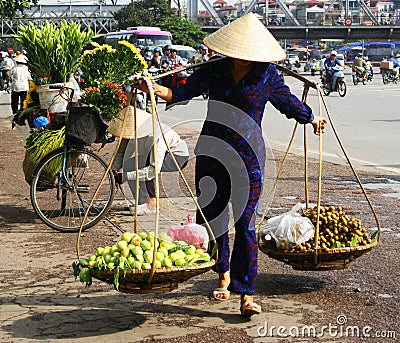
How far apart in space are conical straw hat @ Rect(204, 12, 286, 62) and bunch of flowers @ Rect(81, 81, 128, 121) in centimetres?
228

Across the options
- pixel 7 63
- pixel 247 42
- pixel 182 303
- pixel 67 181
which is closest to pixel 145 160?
pixel 67 181

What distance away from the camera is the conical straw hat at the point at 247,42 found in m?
4.82

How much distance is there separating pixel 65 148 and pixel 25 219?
3.08 ft

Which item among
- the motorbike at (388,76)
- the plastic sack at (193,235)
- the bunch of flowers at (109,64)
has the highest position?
the bunch of flowers at (109,64)

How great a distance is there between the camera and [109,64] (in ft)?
24.3

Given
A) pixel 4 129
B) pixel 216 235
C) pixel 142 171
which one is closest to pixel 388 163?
pixel 142 171

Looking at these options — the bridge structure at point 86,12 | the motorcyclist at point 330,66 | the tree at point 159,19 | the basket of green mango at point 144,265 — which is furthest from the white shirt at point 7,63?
the bridge structure at point 86,12

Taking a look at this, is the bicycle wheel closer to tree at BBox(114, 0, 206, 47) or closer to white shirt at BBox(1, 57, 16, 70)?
white shirt at BBox(1, 57, 16, 70)

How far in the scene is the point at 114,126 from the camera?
778 cm

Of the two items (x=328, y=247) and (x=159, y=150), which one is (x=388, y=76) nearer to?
(x=159, y=150)

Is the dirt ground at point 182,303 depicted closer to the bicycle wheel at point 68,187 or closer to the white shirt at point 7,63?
the bicycle wheel at point 68,187

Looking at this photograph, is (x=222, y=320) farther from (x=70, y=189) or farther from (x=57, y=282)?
(x=70, y=189)

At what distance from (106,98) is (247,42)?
2612 mm

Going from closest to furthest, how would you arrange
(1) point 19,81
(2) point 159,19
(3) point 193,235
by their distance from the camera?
(3) point 193,235
(1) point 19,81
(2) point 159,19
